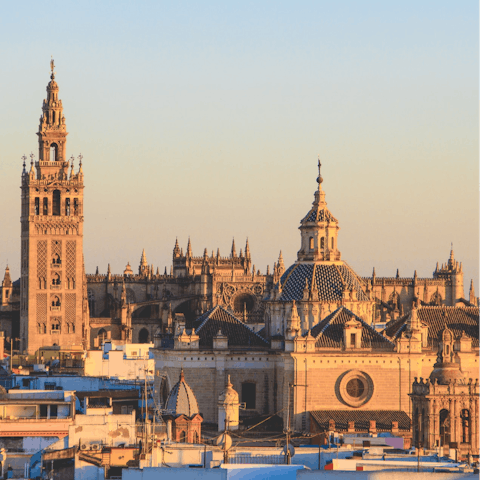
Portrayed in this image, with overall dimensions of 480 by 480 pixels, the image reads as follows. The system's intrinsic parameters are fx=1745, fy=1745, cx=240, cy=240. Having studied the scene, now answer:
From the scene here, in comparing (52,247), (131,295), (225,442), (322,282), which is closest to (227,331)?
(322,282)

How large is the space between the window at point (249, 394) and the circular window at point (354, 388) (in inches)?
184

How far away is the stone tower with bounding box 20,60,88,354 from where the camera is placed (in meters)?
142

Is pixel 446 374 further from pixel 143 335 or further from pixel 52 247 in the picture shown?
pixel 143 335

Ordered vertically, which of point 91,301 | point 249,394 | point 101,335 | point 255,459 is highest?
point 91,301

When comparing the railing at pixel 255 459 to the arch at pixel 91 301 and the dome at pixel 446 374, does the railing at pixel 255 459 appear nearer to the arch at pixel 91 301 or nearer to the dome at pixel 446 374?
the dome at pixel 446 374

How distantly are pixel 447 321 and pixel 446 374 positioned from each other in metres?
17.9

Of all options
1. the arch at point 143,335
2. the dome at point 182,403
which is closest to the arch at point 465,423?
the dome at point 182,403

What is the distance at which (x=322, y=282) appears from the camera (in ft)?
282

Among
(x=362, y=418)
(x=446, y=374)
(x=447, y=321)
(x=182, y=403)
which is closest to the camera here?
(x=446, y=374)

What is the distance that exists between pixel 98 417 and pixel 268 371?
72.2 feet

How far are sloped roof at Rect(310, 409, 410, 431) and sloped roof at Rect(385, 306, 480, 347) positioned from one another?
5.44 meters

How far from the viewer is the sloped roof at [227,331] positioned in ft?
274

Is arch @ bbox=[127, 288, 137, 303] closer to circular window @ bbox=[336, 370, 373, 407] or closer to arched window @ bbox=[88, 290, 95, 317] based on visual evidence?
arched window @ bbox=[88, 290, 95, 317]

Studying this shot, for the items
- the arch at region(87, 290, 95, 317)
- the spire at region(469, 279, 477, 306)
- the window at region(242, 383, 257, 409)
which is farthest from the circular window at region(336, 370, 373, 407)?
the arch at region(87, 290, 95, 317)
